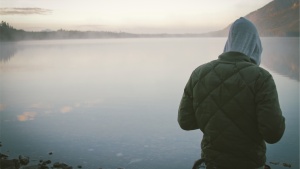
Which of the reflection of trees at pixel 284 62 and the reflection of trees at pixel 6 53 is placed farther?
the reflection of trees at pixel 6 53

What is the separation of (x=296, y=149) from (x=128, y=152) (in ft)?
19.9

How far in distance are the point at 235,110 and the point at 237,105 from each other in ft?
0.18

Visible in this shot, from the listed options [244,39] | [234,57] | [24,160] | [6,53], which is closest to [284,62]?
[24,160]

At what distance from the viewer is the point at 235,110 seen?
9.59ft

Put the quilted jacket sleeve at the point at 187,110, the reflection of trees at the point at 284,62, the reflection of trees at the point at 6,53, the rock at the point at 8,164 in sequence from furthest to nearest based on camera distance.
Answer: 1. the reflection of trees at the point at 6,53
2. the reflection of trees at the point at 284,62
3. the rock at the point at 8,164
4. the quilted jacket sleeve at the point at 187,110

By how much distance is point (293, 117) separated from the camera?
49.1 feet

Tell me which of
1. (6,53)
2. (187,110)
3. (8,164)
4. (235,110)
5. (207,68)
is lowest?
(6,53)

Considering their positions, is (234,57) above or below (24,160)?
above

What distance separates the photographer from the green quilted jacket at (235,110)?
110 inches

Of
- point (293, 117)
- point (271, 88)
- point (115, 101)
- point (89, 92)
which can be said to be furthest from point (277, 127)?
point (89, 92)

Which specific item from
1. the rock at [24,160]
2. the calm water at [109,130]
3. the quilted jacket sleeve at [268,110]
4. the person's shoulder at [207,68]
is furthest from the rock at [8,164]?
the quilted jacket sleeve at [268,110]

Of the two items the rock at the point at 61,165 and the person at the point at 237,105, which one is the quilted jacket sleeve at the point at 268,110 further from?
the rock at the point at 61,165

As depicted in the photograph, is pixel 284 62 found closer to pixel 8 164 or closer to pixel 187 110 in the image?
pixel 8 164

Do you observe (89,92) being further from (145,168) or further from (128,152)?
(145,168)
